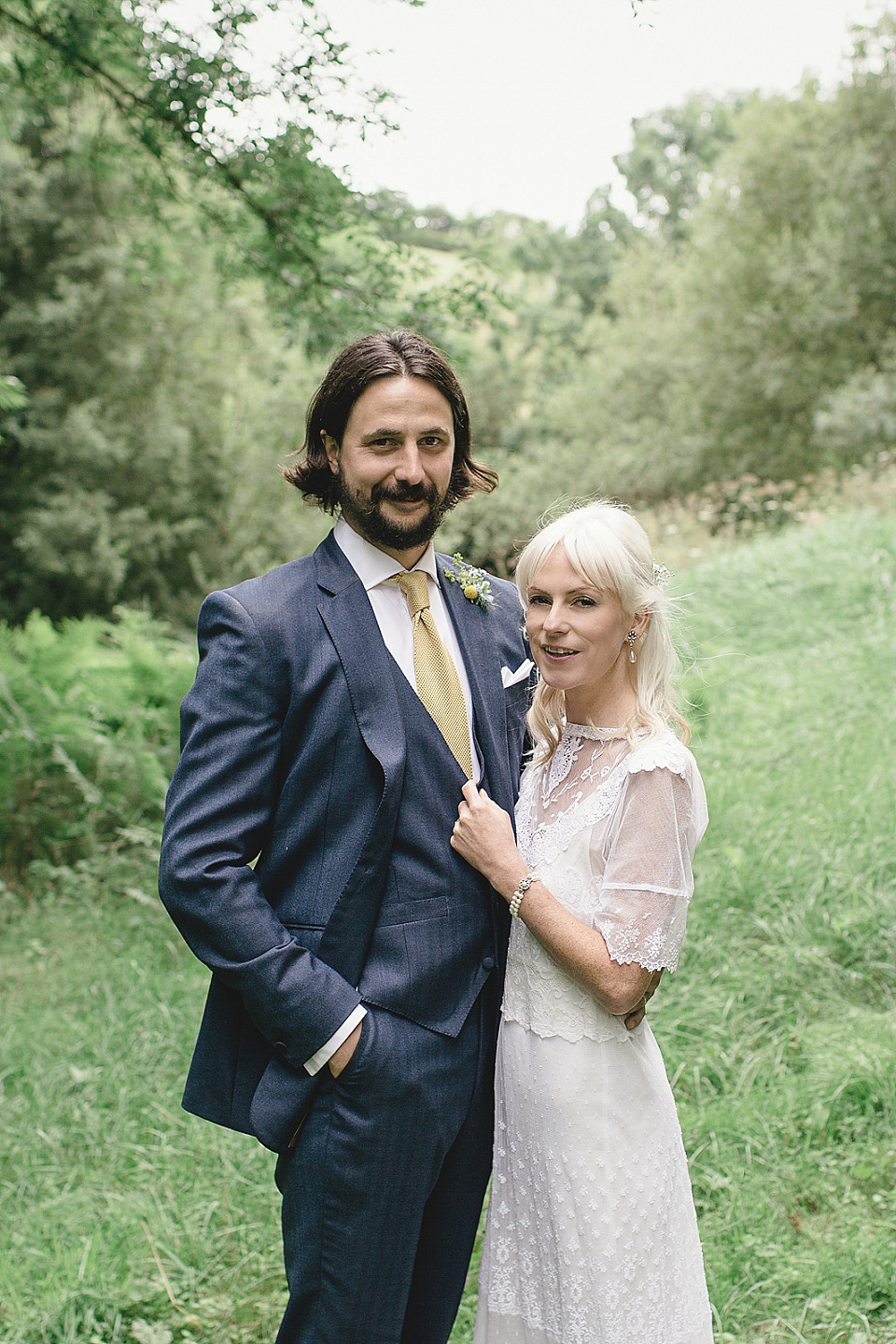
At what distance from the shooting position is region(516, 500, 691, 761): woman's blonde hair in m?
2.07

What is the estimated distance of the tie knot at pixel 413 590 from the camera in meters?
2.27

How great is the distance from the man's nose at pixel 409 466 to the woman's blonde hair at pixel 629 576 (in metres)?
0.28

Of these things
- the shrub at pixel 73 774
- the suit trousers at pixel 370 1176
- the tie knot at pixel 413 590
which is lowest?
the shrub at pixel 73 774

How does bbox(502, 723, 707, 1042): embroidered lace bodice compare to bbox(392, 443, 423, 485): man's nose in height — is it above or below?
below

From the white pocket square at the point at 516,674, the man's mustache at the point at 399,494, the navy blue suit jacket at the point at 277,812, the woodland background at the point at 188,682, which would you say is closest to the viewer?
the navy blue suit jacket at the point at 277,812

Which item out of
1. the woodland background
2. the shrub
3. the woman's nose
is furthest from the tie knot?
the shrub

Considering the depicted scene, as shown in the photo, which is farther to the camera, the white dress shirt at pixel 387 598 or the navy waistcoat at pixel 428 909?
the white dress shirt at pixel 387 598

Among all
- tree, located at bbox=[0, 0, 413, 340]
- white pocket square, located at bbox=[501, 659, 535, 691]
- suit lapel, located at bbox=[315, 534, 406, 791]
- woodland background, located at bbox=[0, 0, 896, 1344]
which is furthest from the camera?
tree, located at bbox=[0, 0, 413, 340]

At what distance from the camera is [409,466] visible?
2.13 meters

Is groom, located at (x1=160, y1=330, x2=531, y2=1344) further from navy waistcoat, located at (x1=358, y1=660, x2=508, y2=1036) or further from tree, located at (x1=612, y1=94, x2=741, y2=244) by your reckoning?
tree, located at (x1=612, y1=94, x2=741, y2=244)

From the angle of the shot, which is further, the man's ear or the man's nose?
the man's ear

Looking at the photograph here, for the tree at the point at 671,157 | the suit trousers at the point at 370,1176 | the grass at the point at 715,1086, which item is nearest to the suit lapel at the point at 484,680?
the suit trousers at the point at 370,1176

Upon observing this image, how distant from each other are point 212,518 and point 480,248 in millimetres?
9902

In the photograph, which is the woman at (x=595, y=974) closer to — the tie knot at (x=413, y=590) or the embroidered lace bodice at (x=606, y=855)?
the embroidered lace bodice at (x=606, y=855)
